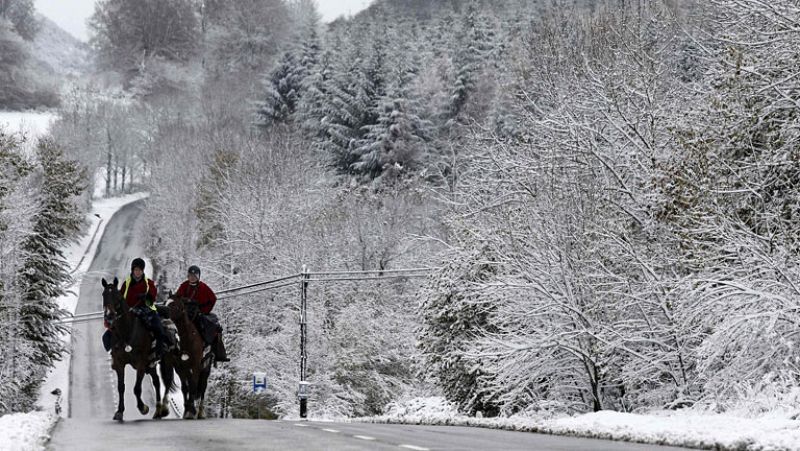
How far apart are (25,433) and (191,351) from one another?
22.3 feet

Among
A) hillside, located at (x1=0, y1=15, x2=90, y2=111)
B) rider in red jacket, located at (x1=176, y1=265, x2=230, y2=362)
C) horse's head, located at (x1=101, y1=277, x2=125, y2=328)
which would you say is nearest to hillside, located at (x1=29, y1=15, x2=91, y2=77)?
hillside, located at (x1=0, y1=15, x2=90, y2=111)

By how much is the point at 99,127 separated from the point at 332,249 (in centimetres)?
5852

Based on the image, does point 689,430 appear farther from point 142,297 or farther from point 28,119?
point 28,119

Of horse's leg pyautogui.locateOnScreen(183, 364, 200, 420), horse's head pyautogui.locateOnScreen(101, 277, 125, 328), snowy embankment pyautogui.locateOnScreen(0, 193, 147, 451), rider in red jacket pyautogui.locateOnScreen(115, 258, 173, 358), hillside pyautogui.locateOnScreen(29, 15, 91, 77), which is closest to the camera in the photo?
snowy embankment pyautogui.locateOnScreen(0, 193, 147, 451)

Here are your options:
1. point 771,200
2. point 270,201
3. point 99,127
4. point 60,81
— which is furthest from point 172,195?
point 60,81

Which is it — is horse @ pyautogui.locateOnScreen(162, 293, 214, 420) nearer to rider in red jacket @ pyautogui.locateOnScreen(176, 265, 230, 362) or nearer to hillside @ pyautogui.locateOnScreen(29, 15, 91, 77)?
rider in red jacket @ pyautogui.locateOnScreen(176, 265, 230, 362)

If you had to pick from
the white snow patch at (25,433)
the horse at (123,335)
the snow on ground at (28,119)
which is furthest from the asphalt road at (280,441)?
the snow on ground at (28,119)

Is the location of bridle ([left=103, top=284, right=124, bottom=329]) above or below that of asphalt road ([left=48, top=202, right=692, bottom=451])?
above

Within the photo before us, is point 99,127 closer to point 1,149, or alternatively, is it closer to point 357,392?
point 357,392

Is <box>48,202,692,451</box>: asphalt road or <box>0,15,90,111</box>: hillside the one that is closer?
<box>48,202,692,451</box>: asphalt road

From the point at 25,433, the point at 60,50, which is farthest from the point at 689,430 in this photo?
the point at 60,50

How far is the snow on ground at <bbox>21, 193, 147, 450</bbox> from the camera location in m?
16.5

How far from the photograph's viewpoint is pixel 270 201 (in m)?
58.5

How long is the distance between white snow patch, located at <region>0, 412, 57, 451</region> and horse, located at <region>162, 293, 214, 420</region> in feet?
10.1
